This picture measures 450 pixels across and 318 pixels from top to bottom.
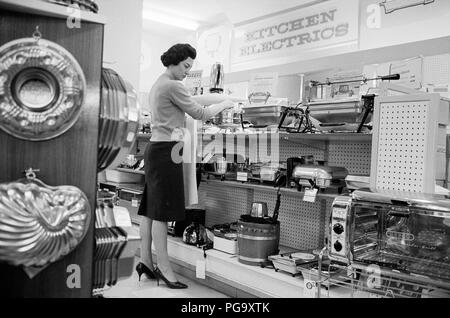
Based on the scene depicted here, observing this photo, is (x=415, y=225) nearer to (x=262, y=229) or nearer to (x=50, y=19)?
(x=262, y=229)

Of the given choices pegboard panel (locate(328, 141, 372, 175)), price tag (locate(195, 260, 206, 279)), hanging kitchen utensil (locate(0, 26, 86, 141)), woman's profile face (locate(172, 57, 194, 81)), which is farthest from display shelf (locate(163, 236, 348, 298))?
hanging kitchen utensil (locate(0, 26, 86, 141))

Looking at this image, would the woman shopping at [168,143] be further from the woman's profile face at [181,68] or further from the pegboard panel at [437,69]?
the pegboard panel at [437,69]

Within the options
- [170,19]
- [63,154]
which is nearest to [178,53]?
[63,154]

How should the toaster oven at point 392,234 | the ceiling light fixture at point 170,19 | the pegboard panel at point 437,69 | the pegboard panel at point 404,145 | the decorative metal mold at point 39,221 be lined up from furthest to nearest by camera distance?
the ceiling light fixture at point 170,19 → the pegboard panel at point 437,69 → the pegboard panel at point 404,145 → the toaster oven at point 392,234 → the decorative metal mold at point 39,221

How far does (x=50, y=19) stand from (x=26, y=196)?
0.40 meters

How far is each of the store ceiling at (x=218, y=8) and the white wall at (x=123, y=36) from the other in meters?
1.94

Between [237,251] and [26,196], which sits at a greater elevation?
[26,196]

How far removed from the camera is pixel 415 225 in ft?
5.96

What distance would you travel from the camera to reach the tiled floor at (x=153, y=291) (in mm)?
2789

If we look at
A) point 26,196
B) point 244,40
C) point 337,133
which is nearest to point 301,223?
point 337,133

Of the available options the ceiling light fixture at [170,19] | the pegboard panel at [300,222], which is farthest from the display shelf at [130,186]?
the ceiling light fixture at [170,19]

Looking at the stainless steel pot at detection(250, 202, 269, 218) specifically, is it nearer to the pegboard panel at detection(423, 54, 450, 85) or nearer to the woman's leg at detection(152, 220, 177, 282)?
the woman's leg at detection(152, 220, 177, 282)

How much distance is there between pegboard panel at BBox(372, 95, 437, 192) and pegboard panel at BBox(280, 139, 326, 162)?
3.41ft

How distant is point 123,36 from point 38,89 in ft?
11.5
